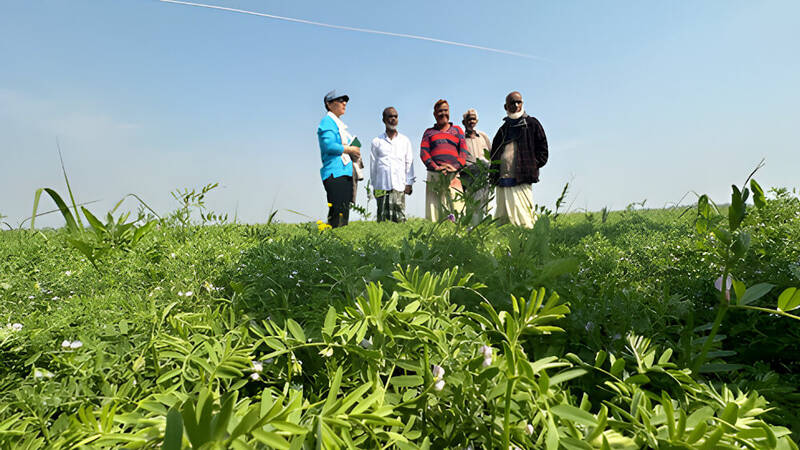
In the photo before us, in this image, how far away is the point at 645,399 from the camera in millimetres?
953

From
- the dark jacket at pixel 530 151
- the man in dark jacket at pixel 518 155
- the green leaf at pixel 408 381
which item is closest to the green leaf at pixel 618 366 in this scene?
the green leaf at pixel 408 381

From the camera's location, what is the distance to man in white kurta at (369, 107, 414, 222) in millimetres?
9016

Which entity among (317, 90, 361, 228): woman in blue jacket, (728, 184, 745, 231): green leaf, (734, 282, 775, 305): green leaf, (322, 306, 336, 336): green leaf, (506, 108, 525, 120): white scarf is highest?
(506, 108, 525, 120): white scarf

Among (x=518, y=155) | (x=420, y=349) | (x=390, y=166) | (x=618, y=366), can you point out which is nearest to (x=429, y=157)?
(x=390, y=166)

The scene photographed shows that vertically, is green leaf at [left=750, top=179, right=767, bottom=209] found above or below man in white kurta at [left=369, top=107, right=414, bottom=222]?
below

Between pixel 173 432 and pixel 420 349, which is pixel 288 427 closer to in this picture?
pixel 173 432

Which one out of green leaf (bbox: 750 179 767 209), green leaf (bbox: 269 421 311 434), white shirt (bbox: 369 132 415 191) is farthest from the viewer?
white shirt (bbox: 369 132 415 191)

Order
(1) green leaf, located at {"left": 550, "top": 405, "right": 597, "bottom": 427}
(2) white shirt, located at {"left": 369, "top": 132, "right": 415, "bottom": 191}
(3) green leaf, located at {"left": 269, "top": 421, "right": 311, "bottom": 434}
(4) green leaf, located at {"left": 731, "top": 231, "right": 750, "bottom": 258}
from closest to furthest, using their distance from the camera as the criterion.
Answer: (3) green leaf, located at {"left": 269, "top": 421, "right": 311, "bottom": 434}, (1) green leaf, located at {"left": 550, "top": 405, "right": 597, "bottom": 427}, (4) green leaf, located at {"left": 731, "top": 231, "right": 750, "bottom": 258}, (2) white shirt, located at {"left": 369, "top": 132, "right": 415, "bottom": 191}

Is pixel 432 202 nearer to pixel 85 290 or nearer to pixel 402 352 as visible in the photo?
pixel 85 290

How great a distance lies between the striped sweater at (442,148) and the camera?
27.9 feet

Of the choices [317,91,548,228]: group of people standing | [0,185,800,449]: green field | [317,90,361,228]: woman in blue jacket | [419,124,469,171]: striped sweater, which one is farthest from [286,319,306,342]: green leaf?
[419,124,469,171]: striped sweater

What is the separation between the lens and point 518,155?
755 cm

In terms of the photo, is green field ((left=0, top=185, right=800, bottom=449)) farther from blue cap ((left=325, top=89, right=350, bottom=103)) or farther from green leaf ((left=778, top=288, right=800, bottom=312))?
blue cap ((left=325, top=89, right=350, bottom=103))

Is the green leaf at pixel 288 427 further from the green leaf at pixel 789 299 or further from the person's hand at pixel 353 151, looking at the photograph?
the person's hand at pixel 353 151
